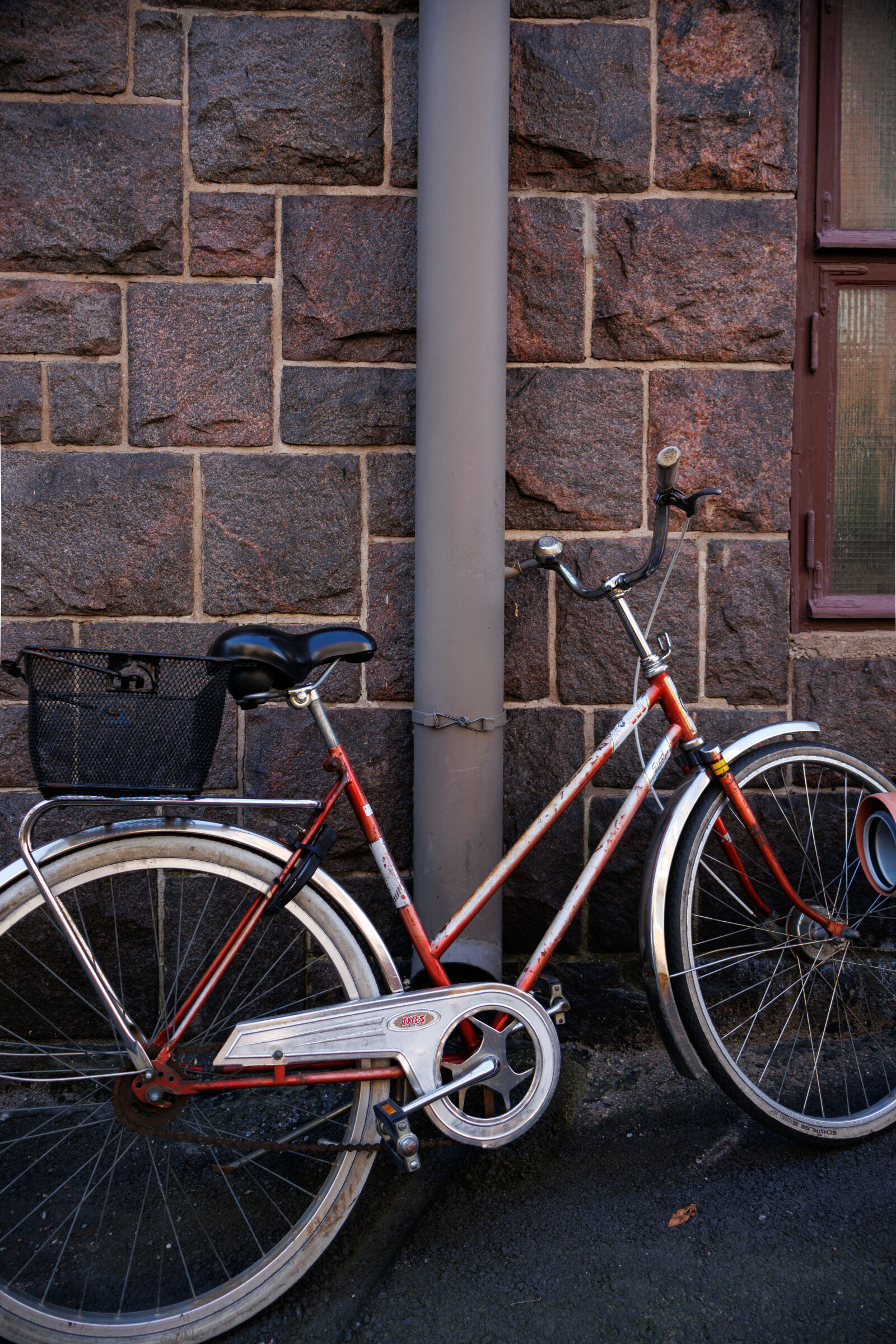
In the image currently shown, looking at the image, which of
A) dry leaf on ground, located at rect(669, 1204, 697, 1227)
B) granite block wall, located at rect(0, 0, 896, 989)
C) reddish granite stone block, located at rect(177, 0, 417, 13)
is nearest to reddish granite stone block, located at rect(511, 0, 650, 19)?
granite block wall, located at rect(0, 0, 896, 989)

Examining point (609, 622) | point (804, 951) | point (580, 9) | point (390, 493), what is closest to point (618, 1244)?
point (804, 951)

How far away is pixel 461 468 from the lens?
7.59 feet

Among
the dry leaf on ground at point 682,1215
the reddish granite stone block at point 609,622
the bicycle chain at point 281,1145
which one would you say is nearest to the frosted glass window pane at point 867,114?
the reddish granite stone block at point 609,622

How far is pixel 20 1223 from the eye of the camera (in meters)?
2.03

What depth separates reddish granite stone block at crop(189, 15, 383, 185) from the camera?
2488 mm

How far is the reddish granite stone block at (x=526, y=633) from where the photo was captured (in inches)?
104

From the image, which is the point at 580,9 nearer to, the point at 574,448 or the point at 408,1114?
the point at 574,448

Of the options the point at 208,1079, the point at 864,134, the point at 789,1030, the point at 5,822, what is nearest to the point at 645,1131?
the point at 789,1030

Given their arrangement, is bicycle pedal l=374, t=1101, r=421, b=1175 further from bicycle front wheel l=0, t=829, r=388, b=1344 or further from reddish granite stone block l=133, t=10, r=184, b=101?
reddish granite stone block l=133, t=10, r=184, b=101

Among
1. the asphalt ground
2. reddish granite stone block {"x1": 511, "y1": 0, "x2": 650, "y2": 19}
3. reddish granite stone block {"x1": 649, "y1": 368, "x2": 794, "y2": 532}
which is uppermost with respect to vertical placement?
reddish granite stone block {"x1": 511, "y1": 0, "x2": 650, "y2": 19}

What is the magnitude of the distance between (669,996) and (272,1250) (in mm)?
999

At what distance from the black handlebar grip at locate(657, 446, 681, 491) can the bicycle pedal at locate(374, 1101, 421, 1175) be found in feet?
4.83

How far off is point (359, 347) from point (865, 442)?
5.17 feet

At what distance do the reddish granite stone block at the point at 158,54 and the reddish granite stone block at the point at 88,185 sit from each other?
0.05 m
